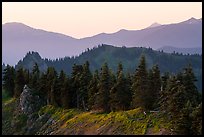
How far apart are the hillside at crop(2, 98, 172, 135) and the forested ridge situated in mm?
2177

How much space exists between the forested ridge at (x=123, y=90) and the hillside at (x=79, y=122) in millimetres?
2177

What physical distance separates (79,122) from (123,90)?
9.88m

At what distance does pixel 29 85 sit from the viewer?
299 feet

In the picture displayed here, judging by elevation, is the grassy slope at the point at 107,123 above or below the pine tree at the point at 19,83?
below

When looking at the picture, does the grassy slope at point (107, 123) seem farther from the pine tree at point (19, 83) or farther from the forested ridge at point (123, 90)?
the pine tree at point (19, 83)

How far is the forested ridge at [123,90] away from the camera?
5191 cm

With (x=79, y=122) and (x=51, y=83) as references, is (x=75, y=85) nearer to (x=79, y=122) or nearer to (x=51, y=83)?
(x=51, y=83)

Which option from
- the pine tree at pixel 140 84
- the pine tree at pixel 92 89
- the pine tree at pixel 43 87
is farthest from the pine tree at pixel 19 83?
the pine tree at pixel 140 84

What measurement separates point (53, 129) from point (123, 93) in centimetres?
1500

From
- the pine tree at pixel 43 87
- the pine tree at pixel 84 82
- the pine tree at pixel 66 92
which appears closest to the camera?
the pine tree at pixel 84 82

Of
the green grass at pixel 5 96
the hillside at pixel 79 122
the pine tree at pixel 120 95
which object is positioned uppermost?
the pine tree at pixel 120 95

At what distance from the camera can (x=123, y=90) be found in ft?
228

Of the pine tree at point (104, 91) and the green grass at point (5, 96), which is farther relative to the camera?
the green grass at point (5, 96)

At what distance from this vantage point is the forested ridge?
51906 mm
